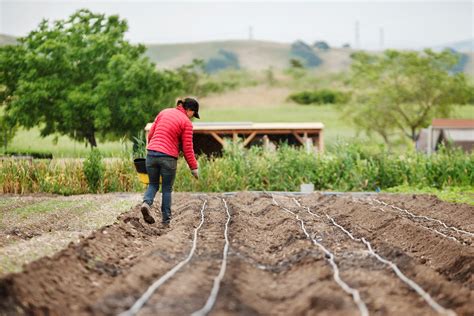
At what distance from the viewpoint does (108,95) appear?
27891 mm

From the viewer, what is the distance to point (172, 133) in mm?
9484

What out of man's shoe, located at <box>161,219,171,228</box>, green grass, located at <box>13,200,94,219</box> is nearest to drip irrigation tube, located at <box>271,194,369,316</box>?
man's shoe, located at <box>161,219,171,228</box>

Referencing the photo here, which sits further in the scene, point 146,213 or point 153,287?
point 146,213

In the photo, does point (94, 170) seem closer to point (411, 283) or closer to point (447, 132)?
point (411, 283)

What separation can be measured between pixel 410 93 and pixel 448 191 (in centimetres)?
2218

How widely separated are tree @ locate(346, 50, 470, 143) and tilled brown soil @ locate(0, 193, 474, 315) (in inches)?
1068

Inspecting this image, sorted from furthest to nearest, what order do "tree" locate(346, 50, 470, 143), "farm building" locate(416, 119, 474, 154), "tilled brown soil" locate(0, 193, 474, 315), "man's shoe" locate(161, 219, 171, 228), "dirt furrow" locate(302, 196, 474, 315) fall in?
1. "tree" locate(346, 50, 470, 143)
2. "farm building" locate(416, 119, 474, 154)
3. "man's shoe" locate(161, 219, 171, 228)
4. "dirt furrow" locate(302, 196, 474, 315)
5. "tilled brown soil" locate(0, 193, 474, 315)

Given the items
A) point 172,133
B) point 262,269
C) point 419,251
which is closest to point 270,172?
point 172,133

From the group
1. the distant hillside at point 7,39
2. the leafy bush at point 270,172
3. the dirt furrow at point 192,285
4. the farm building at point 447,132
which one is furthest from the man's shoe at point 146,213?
the distant hillside at point 7,39

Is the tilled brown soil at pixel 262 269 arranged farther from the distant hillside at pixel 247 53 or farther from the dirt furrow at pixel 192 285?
the distant hillside at pixel 247 53

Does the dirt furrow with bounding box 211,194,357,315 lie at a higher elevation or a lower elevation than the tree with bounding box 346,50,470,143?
lower

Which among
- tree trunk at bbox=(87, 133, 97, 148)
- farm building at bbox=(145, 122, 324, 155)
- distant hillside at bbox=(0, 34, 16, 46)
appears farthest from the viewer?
distant hillside at bbox=(0, 34, 16, 46)

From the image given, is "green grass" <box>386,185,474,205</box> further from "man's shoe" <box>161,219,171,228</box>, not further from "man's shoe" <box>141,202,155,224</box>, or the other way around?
"man's shoe" <box>141,202,155,224</box>

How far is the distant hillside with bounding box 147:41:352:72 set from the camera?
112375mm
